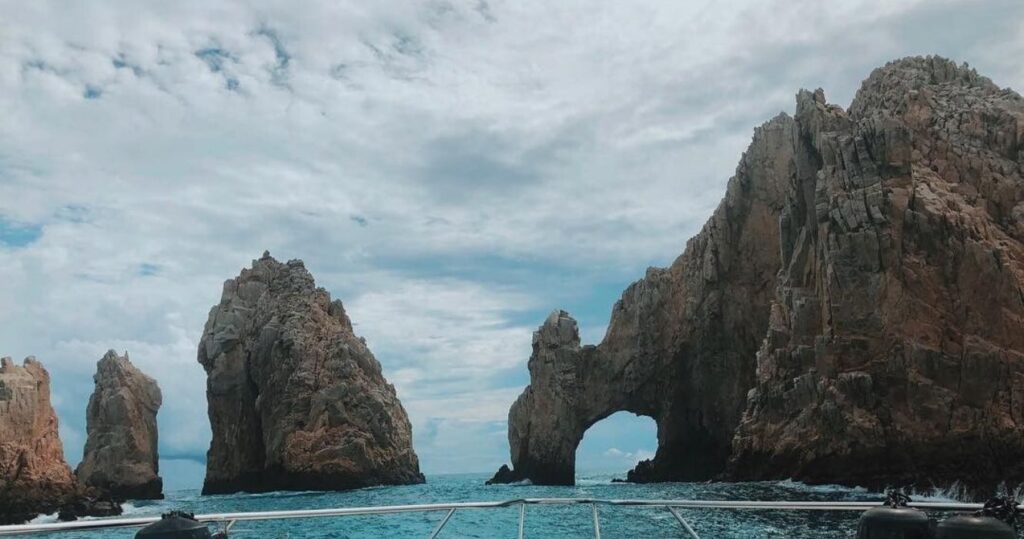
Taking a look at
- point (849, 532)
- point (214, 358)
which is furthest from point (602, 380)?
point (849, 532)

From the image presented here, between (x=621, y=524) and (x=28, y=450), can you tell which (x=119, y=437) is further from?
(x=621, y=524)

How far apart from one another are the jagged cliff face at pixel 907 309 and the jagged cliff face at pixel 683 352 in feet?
48.6

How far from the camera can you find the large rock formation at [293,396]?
264ft

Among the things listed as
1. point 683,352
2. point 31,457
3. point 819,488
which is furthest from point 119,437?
point 819,488

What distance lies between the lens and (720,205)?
73062 millimetres

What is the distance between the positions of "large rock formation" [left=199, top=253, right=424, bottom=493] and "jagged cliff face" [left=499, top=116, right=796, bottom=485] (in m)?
13.5

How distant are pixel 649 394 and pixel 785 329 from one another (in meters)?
23.8

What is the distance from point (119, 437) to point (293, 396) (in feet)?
50.3

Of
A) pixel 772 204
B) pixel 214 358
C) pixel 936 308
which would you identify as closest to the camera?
pixel 936 308

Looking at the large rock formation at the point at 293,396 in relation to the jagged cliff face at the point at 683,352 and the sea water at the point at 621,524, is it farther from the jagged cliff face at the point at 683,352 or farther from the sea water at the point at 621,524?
the sea water at the point at 621,524

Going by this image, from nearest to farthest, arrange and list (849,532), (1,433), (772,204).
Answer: (849,532) → (1,433) → (772,204)

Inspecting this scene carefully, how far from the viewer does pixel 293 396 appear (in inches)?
3253

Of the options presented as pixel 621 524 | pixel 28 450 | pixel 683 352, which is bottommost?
pixel 621 524

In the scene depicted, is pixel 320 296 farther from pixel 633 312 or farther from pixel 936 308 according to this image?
pixel 936 308
